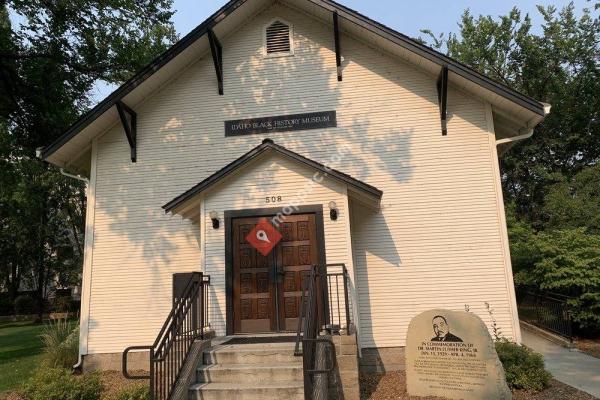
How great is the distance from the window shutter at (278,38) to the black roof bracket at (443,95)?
3335 millimetres

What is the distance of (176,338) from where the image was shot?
609cm

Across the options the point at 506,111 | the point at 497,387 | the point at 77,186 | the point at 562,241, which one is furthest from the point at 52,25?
the point at 77,186

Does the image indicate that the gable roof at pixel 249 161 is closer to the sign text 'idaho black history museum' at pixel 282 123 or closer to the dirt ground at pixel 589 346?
the sign text 'idaho black history museum' at pixel 282 123

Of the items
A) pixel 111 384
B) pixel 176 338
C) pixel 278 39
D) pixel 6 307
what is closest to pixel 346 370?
pixel 176 338

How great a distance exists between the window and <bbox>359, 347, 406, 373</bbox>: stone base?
6.46 m

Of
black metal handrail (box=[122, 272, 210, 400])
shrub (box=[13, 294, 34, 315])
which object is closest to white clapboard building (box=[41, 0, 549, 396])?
black metal handrail (box=[122, 272, 210, 400])

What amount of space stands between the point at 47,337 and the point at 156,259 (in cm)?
275

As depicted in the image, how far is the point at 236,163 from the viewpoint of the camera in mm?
7852

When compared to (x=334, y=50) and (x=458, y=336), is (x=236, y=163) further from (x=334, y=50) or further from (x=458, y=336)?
(x=458, y=336)

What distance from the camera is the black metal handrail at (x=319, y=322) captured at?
5.22 m

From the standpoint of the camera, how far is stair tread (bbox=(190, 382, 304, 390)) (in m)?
5.58

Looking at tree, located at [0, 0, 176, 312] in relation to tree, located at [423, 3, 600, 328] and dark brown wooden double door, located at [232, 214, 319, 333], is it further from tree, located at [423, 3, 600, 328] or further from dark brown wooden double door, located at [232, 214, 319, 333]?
tree, located at [423, 3, 600, 328]

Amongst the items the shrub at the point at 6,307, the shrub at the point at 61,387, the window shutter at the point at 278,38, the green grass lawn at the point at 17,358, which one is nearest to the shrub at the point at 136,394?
the shrub at the point at 61,387

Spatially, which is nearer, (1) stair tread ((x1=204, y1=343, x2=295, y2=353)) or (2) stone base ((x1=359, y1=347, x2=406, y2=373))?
(1) stair tread ((x1=204, y1=343, x2=295, y2=353))
